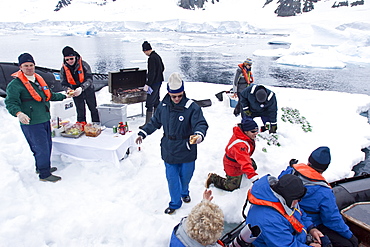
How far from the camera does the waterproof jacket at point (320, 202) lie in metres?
2.27

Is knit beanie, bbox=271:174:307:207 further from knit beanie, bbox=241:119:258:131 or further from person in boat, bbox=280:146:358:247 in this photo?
knit beanie, bbox=241:119:258:131

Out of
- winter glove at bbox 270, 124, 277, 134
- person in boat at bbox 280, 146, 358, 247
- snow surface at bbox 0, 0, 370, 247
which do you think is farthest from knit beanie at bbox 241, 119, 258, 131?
winter glove at bbox 270, 124, 277, 134

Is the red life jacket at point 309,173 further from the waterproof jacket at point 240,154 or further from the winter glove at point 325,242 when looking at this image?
the waterproof jacket at point 240,154

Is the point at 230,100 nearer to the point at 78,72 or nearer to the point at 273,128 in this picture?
the point at 273,128

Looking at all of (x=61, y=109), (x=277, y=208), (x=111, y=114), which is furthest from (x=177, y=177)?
(x=61, y=109)

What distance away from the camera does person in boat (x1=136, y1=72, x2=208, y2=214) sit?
8.77 feet

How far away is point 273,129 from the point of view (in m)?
4.61

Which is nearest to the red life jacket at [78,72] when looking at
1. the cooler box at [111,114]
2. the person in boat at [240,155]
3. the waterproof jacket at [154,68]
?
the cooler box at [111,114]

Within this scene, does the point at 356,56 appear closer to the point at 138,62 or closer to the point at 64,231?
the point at 138,62

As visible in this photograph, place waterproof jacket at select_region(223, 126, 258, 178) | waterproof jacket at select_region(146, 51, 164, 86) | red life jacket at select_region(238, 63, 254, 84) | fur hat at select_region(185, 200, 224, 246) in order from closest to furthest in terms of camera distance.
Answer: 1. fur hat at select_region(185, 200, 224, 246)
2. waterproof jacket at select_region(223, 126, 258, 178)
3. waterproof jacket at select_region(146, 51, 164, 86)
4. red life jacket at select_region(238, 63, 254, 84)

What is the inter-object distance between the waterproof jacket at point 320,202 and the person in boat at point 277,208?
0.37 m

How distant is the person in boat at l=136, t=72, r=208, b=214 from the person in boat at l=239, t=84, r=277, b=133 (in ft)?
5.93

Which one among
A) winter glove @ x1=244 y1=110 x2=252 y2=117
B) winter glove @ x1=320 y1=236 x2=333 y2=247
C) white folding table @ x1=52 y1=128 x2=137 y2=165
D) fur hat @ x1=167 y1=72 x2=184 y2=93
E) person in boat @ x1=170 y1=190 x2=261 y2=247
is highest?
fur hat @ x1=167 y1=72 x2=184 y2=93

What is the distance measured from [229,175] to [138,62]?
19.0 metres
